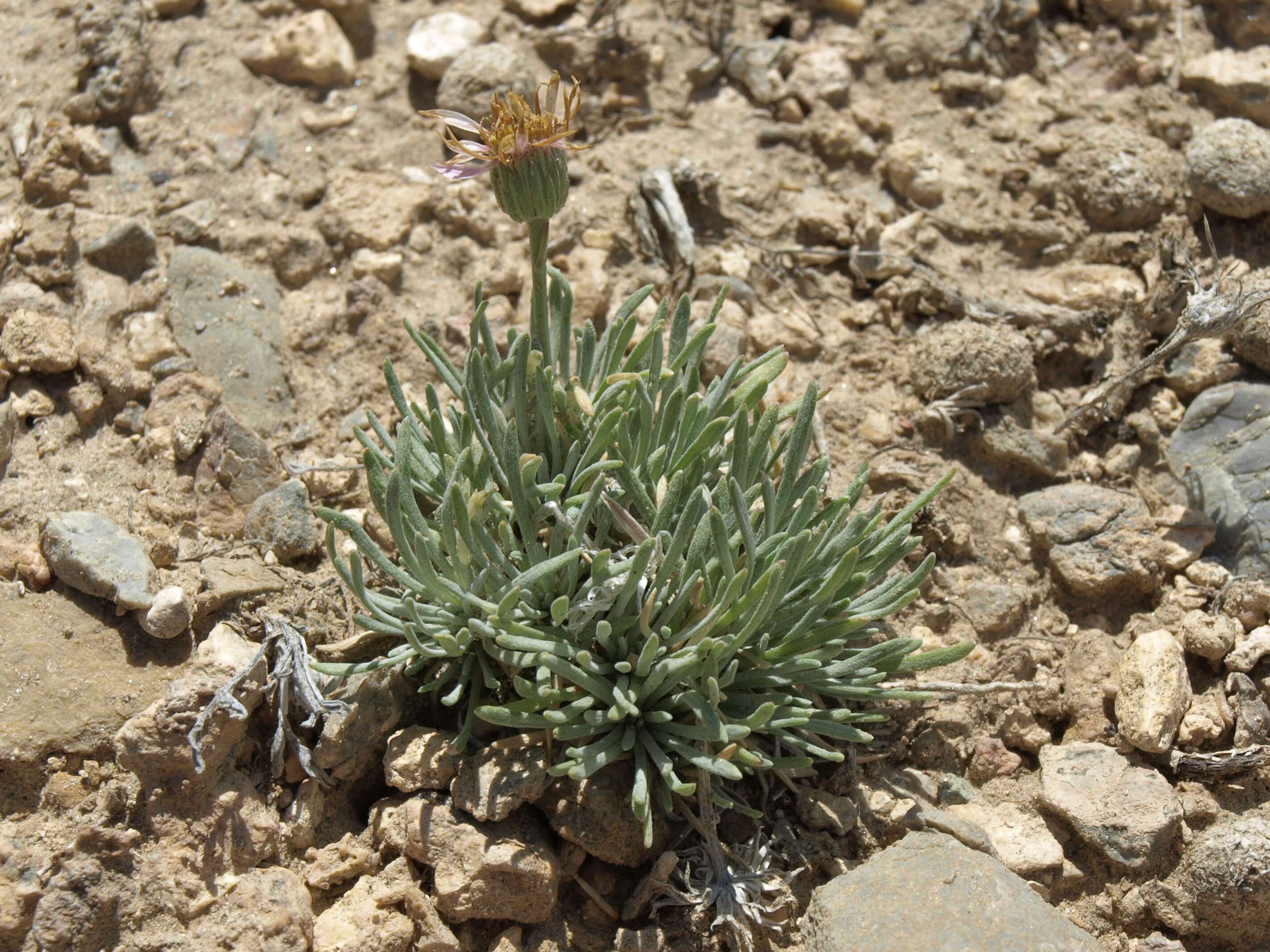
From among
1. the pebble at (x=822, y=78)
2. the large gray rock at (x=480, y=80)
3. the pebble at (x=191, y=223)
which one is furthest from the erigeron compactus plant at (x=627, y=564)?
the pebble at (x=822, y=78)

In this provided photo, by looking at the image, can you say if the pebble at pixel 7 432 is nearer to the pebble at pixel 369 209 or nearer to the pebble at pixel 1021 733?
the pebble at pixel 369 209

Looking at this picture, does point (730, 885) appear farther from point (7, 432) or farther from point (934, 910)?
point (7, 432)

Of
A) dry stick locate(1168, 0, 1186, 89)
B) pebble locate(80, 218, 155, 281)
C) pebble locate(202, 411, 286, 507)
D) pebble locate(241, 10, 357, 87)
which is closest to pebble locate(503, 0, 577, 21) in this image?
pebble locate(241, 10, 357, 87)

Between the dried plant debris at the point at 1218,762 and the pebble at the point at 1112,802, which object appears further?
the dried plant debris at the point at 1218,762

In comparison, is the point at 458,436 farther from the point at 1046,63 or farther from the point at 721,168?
the point at 1046,63

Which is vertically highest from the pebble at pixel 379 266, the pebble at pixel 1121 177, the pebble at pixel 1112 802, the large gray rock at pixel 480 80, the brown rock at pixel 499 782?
the large gray rock at pixel 480 80

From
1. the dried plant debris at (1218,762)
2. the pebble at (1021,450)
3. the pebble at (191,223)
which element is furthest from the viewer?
the pebble at (191,223)

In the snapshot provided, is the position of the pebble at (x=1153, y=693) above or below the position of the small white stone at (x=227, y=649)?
below

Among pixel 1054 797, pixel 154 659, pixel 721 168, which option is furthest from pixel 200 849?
pixel 721 168
